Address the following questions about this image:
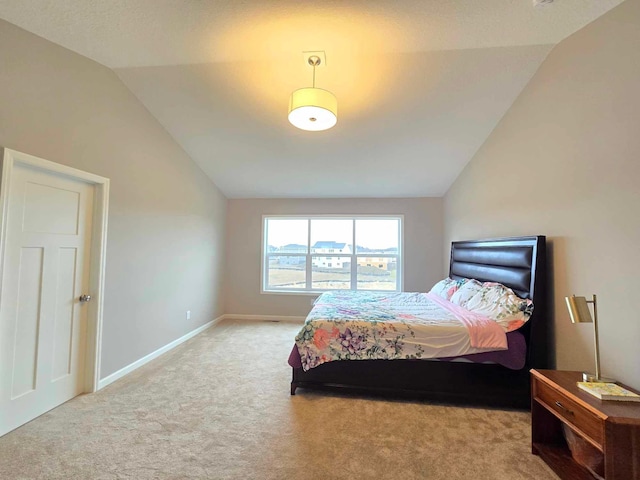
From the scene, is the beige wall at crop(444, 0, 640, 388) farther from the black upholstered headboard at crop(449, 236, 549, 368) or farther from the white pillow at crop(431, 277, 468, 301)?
the white pillow at crop(431, 277, 468, 301)

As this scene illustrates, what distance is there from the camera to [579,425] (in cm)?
153

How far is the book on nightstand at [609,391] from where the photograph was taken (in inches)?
59.3

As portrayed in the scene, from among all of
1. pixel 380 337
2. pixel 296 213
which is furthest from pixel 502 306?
pixel 296 213

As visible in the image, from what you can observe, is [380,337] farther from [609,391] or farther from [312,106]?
[312,106]

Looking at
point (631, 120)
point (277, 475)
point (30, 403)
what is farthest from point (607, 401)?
point (30, 403)

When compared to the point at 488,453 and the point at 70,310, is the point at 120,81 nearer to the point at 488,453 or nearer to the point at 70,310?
the point at 70,310

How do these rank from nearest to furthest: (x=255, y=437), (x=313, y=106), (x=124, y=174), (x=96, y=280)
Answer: (x=255, y=437)
(x=313, y=106)
(x=96, y=280)
(x=124, y=174)

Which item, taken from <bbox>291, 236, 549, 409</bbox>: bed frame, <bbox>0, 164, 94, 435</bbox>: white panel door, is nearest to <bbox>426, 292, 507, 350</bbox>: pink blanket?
<bbox>291, 236, 549, 409</bbox>: bed frame

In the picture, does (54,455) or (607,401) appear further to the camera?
(54,455)

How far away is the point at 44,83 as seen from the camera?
2.17m

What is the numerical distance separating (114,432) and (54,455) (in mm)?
314

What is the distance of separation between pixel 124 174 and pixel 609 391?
4141mm

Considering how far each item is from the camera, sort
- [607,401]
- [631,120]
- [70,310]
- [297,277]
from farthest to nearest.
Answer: [297,277] < [70,310] < [631,120] < [607,401]

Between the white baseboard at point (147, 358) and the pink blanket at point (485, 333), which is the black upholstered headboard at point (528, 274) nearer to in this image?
the pink blanket at point (485, 333)
